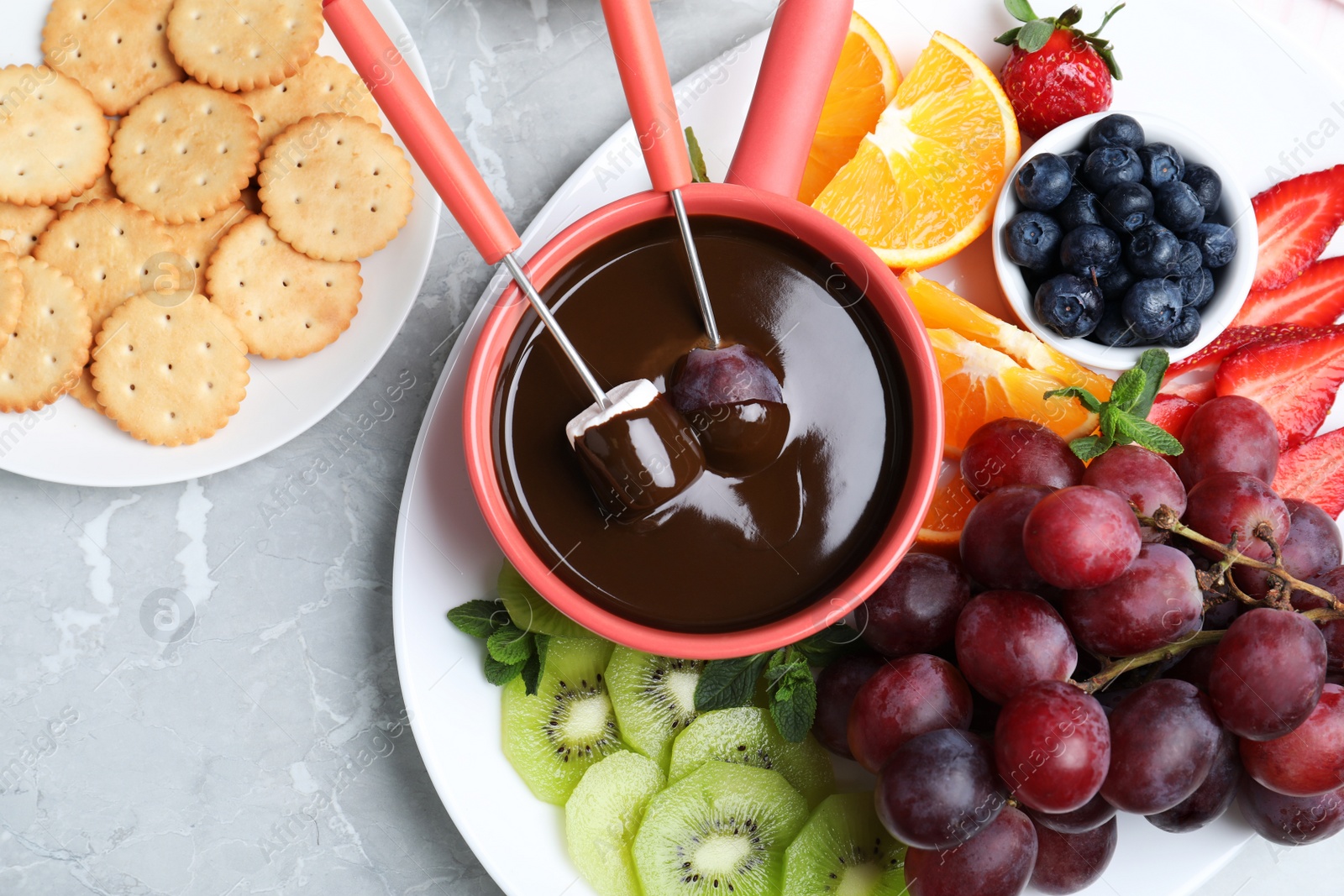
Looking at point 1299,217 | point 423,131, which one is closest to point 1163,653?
point 1299,217

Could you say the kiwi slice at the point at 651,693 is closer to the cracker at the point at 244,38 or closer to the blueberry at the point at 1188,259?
the blueberry at the point at 1188,259

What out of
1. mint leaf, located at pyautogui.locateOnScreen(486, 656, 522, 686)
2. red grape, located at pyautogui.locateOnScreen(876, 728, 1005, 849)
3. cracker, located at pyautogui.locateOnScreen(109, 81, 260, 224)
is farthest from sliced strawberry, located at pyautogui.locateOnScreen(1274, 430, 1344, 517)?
cracker, located at pyautogui.locateOnScreen(109, 81, 260, 224)

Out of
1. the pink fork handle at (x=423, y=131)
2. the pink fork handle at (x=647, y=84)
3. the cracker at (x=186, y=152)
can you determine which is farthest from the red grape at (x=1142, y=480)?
the cracker at (x=186, y=152)

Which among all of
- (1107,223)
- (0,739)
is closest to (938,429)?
(1107,223)

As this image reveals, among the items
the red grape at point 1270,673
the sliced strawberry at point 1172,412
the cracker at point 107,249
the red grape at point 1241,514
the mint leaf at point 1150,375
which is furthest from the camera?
the cracker at point 107,249

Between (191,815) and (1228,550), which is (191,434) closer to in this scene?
(191,815)

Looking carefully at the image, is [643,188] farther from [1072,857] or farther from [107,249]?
[1072,857]
